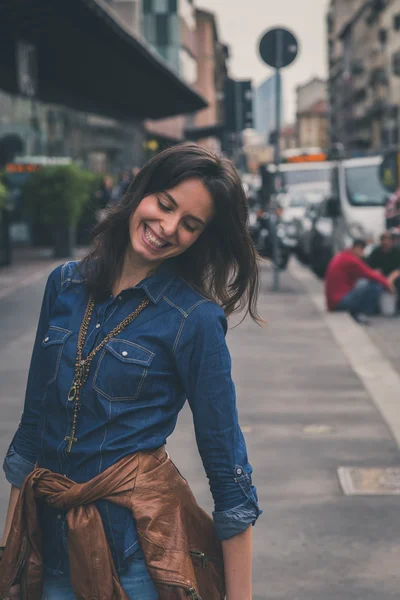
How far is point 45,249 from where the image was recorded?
2830 centimetres

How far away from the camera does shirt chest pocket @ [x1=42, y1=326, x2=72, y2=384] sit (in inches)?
104

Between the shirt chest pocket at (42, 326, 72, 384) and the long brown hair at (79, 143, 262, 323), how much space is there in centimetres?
11

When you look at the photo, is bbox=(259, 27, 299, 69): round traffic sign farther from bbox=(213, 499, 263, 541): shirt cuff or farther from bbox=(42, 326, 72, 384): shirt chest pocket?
bbox=(213, 499, 263, 541): shirt cuff

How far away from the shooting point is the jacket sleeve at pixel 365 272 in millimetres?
15555

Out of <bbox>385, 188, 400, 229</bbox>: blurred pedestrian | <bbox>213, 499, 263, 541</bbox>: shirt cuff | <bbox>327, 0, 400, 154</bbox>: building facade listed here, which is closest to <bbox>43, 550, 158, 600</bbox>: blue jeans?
<bbox>213, 499, 263, 541</bbox>: shirt cuff

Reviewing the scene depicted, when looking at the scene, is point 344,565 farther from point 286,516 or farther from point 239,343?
point 239,343

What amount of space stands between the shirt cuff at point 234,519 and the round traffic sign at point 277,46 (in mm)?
15077

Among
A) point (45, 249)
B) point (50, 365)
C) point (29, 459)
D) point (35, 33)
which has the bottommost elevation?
point (45, 249)

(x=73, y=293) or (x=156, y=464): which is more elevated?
(x=73, y=293)

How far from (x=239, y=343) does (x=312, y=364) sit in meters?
1.60

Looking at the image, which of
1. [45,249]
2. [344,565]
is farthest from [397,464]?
[45,249]

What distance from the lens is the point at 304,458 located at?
23.4 ft

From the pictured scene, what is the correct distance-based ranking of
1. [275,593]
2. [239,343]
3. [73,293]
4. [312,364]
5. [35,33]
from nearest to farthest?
[73,293] < [275,593] < [312,364] < [239,343] < [35,33]

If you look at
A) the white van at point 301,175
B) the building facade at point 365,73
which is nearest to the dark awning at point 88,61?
the white van at point 301,175
